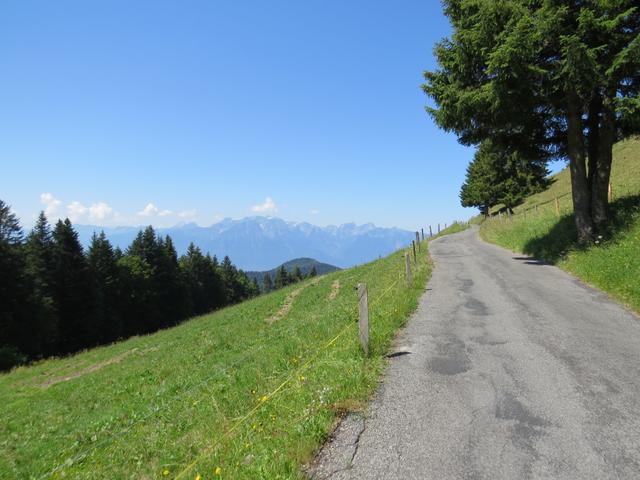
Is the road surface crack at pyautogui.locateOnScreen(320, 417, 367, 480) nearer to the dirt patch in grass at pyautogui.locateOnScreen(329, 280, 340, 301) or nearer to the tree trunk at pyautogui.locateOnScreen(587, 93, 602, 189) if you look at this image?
the tree trunk at pyautogui.locateOnScreen(587, 93, 602, 189)

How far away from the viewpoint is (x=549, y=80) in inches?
606

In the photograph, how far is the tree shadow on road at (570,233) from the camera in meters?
15.4

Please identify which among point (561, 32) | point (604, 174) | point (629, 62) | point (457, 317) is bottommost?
point (457, 317)

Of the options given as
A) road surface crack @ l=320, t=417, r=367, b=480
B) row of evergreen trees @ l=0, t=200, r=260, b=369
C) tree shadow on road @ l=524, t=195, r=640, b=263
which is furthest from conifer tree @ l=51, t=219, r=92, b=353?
road surface crack @ l=320, t=417, r=367, b=480

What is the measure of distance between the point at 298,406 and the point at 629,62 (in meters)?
15.6

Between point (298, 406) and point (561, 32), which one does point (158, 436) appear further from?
point (561, 32)

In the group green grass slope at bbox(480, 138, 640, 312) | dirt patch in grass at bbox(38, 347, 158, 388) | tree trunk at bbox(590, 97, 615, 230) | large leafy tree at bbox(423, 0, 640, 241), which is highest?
large leafy tree at bbox(423, 0, 640, 241)

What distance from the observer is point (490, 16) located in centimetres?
1507

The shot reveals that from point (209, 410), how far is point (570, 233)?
727 inches

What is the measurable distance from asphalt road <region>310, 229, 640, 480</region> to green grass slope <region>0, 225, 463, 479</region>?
516 mm

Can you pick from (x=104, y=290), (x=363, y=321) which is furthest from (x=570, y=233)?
(x=104, y=290)

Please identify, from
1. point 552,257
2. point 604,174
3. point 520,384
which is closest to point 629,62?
point 604,174

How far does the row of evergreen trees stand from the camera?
39781mm

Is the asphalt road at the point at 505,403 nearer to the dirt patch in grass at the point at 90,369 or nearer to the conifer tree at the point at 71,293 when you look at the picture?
the dirt patch in grass at the point at 90,369
